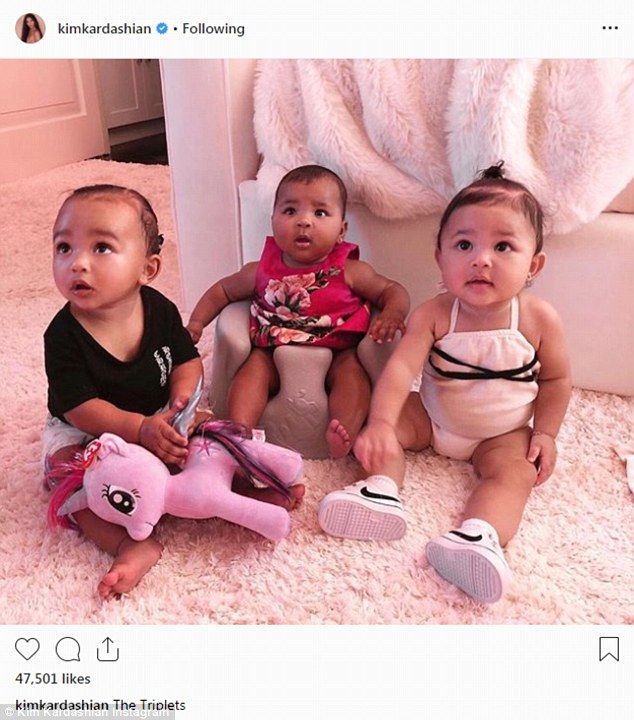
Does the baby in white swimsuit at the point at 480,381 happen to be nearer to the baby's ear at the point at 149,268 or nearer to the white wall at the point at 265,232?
the white wall at the point at 265,232

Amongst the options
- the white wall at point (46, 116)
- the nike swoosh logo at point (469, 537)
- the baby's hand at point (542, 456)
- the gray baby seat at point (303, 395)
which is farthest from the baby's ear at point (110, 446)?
the white wall at point (46, 116)

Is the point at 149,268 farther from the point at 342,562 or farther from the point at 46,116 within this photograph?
the point at 46,116

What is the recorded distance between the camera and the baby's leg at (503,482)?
26.2 inches

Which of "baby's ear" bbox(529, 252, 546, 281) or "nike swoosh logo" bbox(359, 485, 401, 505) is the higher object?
"baby's ear" bbox(529, 252, 546, 281)

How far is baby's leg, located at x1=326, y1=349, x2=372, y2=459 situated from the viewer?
748 millimetres

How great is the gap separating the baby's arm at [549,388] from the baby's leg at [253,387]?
0.31 metres

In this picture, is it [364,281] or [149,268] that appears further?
[364,281]

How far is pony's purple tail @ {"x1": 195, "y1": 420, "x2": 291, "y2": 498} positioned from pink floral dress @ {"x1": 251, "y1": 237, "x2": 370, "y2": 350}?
0.17 m

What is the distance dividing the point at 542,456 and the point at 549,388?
8 cm

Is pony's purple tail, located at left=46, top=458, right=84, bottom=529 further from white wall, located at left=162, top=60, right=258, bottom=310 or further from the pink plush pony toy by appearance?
white wall, located at left=162, top=60, right=258, bottom=310

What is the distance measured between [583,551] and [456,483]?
15 centimetres

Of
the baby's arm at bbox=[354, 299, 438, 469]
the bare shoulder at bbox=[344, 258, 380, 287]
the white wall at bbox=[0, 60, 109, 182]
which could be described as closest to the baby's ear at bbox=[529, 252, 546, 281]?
the baby's arm at bbox=[354, 299, 438, 469]

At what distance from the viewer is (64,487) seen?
0.65m
